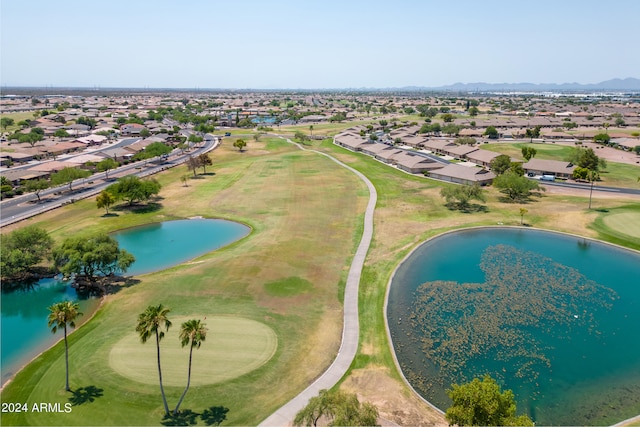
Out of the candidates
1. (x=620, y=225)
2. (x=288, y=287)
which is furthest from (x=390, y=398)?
(x=620, y=225)

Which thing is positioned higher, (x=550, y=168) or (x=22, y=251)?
(x=550, y=168)

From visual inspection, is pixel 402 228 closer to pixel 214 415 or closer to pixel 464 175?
pixel 464 175

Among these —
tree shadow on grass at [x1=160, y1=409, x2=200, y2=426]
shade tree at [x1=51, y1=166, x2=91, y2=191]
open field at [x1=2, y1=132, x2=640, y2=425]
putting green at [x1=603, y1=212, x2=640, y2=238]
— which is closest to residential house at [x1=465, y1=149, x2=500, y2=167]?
open field at [x1=2, y1=132, x2=640, y2=425]

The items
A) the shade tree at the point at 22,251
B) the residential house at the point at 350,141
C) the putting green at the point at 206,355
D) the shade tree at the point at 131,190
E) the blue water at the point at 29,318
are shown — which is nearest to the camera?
the putting green at the point at 206,355

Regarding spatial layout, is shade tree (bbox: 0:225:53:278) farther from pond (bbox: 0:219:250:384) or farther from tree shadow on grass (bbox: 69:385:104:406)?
tree shadow on grass (bbox: 69:385:104:406)

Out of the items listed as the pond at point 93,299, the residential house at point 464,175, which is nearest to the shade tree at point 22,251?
the pond at point 93,299

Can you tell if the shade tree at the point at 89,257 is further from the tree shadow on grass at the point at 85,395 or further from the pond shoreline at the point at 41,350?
the tree shadow on grass at the point at 85,395
